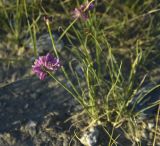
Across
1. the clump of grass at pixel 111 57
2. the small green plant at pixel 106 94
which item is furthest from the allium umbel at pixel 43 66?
the small green plant at pixel 106 94

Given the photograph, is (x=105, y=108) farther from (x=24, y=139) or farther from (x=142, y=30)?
(x=142, y=30)

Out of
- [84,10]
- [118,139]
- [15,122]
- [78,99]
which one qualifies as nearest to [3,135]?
[15,122]

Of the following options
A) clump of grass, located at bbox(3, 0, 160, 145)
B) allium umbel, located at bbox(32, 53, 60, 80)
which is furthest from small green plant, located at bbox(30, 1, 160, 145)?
allium umbel, located at bbox(32, 53, 60, 80)

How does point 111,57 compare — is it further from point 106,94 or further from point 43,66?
point 43,66

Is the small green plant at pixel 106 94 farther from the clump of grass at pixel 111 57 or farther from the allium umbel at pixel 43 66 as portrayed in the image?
the allium umbel at pixel 43 66

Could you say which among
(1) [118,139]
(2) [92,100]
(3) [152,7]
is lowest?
(1) [118,139]

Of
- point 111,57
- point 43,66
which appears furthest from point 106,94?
point 43,66

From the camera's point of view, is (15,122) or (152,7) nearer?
(15,122)

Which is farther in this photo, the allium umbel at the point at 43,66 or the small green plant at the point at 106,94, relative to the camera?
the small green plant at the point at 106,94

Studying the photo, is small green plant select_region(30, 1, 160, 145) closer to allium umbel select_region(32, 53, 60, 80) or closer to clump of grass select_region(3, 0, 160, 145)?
clump of grass select_region(3, 0, 160, 145)

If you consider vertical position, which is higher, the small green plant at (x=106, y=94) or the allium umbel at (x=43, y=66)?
the allium umbel at (x=43, y=66)

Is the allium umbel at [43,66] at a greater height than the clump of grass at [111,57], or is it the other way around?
the allium umbel at [43,66]
